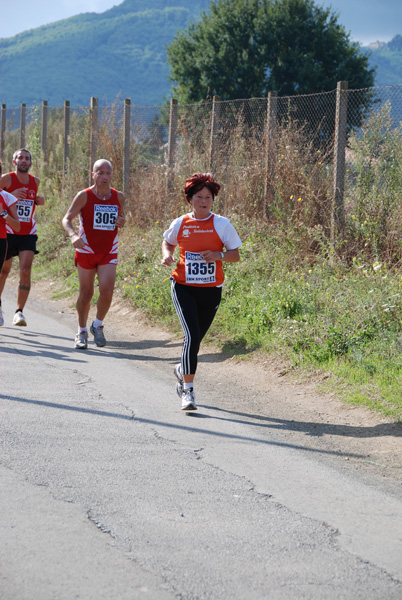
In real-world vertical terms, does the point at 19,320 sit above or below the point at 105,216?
below

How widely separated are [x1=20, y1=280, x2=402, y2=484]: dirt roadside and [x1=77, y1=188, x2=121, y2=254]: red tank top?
118 cm

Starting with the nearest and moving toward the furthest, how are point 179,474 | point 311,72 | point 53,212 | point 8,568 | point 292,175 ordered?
point 8,568, point 179,474, point 292,175, point 53,212, point 311,72

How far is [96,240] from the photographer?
29.7ft

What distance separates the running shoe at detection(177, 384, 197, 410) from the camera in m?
6.26

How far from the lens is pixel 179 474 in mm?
4703

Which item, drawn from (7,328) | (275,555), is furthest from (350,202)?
(275,555)

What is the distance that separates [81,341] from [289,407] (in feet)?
10.1

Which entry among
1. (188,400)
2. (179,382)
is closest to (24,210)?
(179,382)

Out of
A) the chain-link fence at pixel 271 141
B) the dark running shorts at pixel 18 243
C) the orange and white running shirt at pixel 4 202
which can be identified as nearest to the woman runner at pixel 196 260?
the orange and white running shirt at pixel 4 202

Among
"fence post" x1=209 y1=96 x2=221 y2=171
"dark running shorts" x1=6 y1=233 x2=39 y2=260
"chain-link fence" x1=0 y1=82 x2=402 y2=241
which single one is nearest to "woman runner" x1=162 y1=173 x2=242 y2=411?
"dark running shorts" x1=6 y1=233 x2=39 y2=260

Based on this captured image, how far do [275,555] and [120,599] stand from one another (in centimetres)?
79

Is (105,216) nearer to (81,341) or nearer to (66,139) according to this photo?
(81,341)

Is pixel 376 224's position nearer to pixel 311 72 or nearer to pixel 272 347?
pixel 272 347

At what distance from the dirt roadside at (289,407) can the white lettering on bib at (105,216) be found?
140 centimetres
